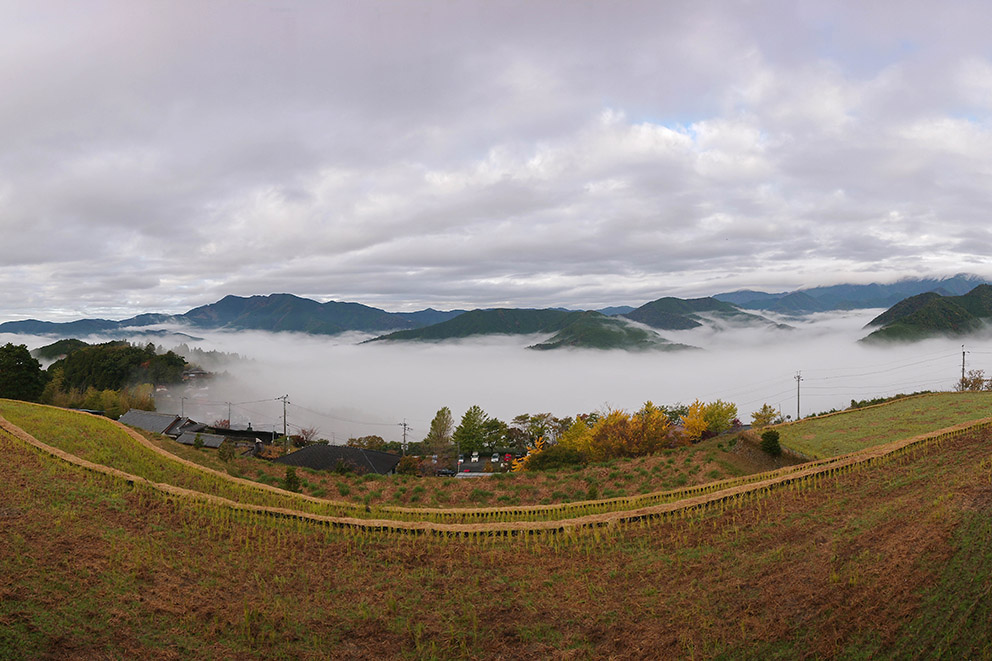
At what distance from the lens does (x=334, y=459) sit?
52.9m

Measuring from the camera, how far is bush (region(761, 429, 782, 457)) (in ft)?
99.8

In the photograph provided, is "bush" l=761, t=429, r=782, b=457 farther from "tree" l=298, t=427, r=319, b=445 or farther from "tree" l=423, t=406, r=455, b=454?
"tree" l=423, t=406, r=455, b=454

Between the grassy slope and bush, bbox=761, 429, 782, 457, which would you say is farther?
bush, bbox=761, 429, 782, 457

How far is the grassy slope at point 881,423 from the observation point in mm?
26625

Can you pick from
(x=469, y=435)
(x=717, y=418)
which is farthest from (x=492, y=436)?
(x=717, y=418)

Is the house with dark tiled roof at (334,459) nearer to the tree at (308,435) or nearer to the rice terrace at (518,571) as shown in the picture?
the tree at (308,435)

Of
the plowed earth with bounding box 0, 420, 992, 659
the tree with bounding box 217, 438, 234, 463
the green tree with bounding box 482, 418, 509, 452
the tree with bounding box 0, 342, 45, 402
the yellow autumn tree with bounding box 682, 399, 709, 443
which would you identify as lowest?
the green tree with bounding box 482, 418, 509, 452

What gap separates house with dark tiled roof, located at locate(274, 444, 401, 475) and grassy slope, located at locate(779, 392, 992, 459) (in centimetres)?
3793

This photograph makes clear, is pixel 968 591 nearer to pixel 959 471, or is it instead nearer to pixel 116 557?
pixel 959 471

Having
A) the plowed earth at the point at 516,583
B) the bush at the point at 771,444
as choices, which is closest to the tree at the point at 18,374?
the plowed earth at the point at 516,583

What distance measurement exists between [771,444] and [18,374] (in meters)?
76.9

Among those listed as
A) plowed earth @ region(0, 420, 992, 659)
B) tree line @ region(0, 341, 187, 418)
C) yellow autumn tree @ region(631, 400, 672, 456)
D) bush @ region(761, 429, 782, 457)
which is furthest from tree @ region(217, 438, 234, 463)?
tree line @ region(0, 341, 187, 418)

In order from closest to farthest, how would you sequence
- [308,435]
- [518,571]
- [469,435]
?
[518,571] → [469,435] → [308,435]

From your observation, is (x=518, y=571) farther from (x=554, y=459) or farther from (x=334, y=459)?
(x=334, y=459)
